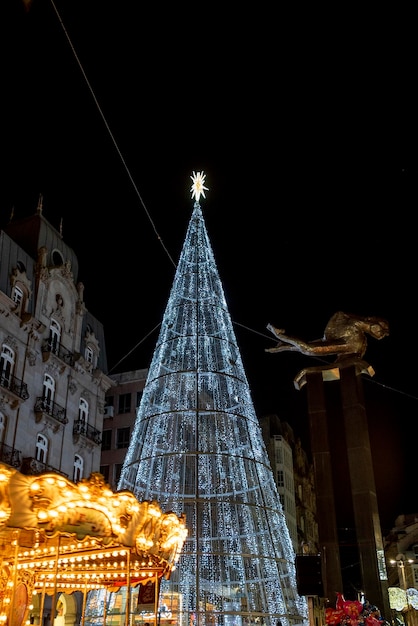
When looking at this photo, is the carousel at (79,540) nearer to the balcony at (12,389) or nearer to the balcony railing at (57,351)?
the balcony at (12,389)

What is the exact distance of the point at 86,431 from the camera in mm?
31859

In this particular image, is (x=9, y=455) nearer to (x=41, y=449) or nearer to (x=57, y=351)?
(x=41, y=449)

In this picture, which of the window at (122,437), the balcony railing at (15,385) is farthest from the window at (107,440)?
the balcony railing at (15,385)

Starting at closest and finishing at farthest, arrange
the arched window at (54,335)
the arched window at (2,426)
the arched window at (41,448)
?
the arched window at (2,426), the arched window at (41,448), the arched window at (54,335)

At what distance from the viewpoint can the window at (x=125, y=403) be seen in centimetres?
4375

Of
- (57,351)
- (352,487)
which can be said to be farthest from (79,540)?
(57,351)

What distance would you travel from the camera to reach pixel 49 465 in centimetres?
2816

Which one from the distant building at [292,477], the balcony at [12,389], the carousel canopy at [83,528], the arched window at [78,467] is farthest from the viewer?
the distant building at [292,477]

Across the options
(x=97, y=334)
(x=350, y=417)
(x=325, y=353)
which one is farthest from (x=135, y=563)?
(x=97, y=334)

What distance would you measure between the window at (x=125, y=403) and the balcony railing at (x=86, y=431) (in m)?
10.7

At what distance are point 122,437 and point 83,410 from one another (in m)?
10.8

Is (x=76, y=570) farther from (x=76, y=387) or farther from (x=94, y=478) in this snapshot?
(x=76, y=387)

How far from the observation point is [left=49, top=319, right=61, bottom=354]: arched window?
30.1 metres

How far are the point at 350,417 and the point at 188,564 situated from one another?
10354 mm
